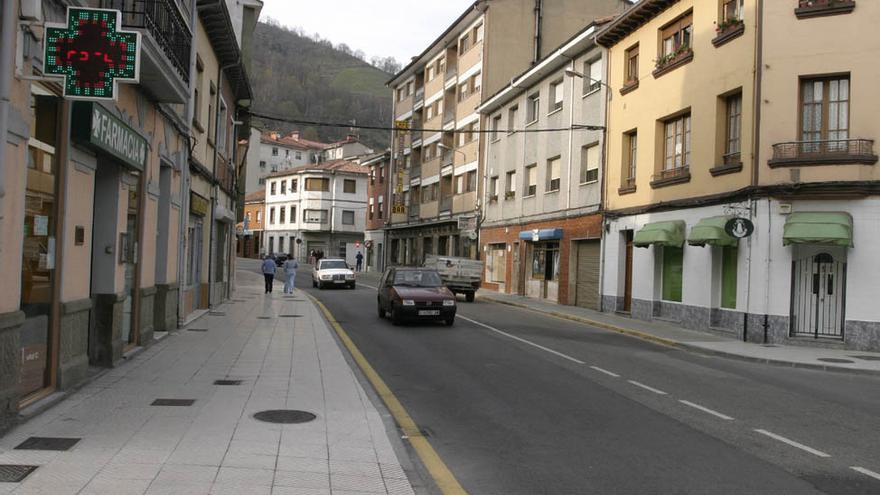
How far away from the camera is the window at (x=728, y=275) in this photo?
60.2ft

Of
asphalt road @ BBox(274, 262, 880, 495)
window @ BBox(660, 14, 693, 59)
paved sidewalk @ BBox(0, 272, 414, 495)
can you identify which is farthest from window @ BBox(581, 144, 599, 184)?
paved sidewalk @ BBox(0, 272, 414, 495)

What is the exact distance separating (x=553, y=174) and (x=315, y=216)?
4830 cm

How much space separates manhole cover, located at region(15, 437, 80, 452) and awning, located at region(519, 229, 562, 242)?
79.2ft

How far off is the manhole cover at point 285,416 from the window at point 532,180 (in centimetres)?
2553

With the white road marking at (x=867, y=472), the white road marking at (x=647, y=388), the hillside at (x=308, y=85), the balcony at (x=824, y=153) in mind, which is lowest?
the white road marking at (x=647, y=388)

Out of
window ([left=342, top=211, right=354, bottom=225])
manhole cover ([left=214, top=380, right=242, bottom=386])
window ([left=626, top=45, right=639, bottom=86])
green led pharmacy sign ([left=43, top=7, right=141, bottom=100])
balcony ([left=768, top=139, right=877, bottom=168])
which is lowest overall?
manhole cover ([left=214, top=380, right=242, bottom=386])

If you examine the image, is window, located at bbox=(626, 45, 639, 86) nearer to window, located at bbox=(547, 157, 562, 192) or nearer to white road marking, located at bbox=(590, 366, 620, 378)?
window, located at bbox=(547, 157, 562, 192)

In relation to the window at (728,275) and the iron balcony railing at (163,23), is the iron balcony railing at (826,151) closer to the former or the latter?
the window at (728,275)

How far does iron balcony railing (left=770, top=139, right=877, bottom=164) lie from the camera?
635 inches

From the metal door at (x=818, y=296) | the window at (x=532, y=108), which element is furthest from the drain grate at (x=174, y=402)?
the window at (x=532, y=108)

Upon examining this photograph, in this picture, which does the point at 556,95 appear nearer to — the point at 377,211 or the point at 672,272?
the point at 672,272

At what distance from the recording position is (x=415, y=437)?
22.3 ft

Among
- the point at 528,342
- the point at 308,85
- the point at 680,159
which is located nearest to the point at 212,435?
the point at 528,342

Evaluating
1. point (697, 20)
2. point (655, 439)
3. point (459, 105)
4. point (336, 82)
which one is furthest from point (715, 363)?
point (336, 82)
